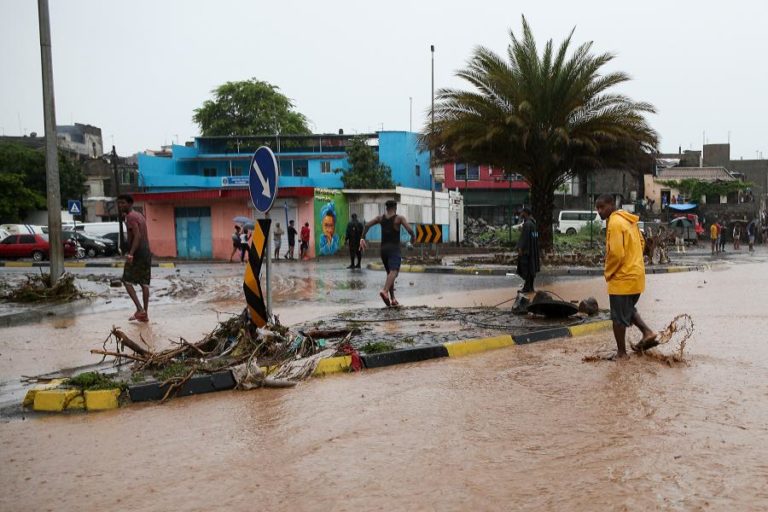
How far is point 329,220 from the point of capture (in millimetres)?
34688

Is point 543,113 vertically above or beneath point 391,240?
above

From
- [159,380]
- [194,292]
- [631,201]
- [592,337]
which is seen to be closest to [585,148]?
[194,292]

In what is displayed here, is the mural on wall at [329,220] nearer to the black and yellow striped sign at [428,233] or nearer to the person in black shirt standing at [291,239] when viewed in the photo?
the person in black shirt standing at [291,239]

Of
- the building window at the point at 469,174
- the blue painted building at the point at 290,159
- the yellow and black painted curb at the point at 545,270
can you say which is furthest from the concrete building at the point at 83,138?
the yellow and black painted curb at the point at 545,270

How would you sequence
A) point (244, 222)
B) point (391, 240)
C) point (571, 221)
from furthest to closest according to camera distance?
point (571, 221), point (244, 222), point (391, 240)

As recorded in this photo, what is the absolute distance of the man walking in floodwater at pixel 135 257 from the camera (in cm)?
1084

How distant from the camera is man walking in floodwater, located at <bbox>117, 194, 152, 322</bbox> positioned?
10844 mm

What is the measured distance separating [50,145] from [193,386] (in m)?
9.56

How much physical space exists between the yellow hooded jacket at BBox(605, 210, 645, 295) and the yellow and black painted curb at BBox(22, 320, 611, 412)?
172cm

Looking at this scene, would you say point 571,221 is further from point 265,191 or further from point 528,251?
point 265,191

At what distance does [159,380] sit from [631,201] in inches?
2129

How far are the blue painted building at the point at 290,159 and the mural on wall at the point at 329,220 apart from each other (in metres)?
20.1

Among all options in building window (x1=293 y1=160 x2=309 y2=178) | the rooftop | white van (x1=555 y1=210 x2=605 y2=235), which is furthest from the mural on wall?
the rooftop

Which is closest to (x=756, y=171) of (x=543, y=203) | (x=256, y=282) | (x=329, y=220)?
(x=329, y=220)
